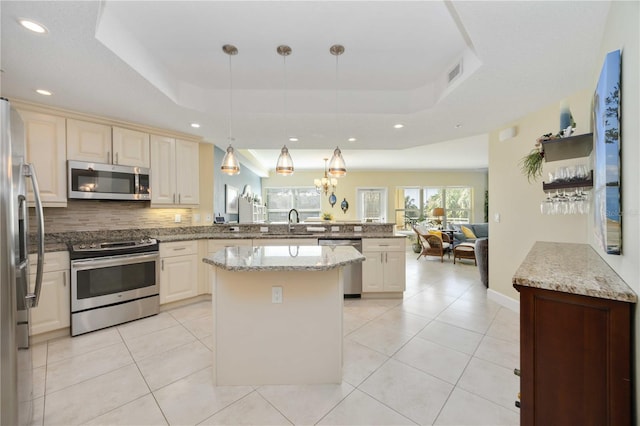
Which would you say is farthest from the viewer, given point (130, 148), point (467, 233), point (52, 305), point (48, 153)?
point (467, 233)

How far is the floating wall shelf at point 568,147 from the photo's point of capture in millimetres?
1739

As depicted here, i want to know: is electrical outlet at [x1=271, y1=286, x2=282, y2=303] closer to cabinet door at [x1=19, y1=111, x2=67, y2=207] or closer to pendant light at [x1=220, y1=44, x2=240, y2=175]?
pendant light at [x1=220, y1=44, x2=240, y2=175]

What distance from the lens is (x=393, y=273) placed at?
141 inches

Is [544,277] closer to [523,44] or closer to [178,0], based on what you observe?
[523,44]

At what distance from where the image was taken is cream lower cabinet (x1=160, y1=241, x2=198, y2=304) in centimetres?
315

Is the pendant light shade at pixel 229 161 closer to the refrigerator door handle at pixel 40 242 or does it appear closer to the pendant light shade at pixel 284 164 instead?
the pendant light shade at pixel 284 164

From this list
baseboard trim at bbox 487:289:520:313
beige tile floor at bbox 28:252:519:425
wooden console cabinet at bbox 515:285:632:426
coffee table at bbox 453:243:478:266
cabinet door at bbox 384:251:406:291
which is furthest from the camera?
coffee table at bbox 453:243:478:266

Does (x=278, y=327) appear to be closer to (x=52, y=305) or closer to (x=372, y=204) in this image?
(x=52, y=305)

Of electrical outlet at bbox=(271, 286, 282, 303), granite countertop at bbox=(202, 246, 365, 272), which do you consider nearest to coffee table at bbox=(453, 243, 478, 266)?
granite countertop at bbox=(202, 246, 365, 272)

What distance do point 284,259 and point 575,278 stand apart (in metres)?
1.49

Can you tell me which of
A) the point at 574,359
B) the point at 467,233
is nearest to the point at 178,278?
the point at 574,359

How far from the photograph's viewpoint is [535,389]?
104 centimetres

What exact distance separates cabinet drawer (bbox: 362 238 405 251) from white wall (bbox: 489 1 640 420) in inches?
50.1

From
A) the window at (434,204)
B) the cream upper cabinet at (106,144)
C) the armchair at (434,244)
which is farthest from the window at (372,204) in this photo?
the cream upper cabinet at (106,144)
